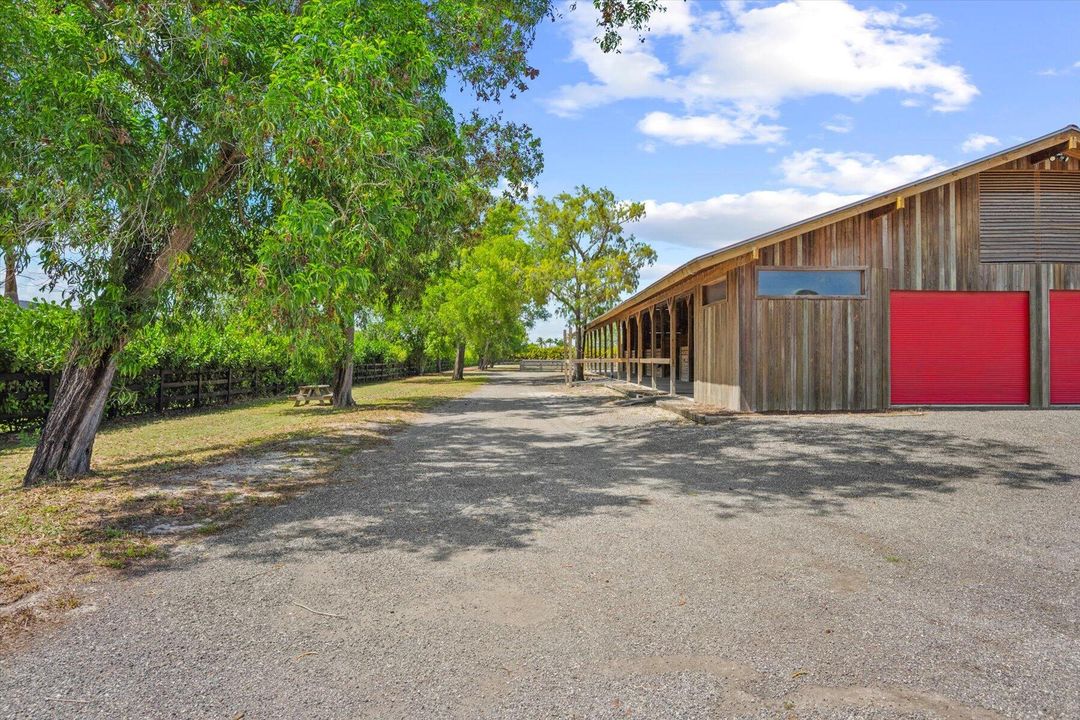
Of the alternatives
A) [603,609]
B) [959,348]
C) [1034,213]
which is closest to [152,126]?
[603,609]

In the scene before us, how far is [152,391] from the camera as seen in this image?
13.3m

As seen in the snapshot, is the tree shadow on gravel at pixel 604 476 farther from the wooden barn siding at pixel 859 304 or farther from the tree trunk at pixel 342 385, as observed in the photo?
the tree trunk at pixel 342 385

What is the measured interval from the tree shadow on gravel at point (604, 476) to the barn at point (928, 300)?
142 cm

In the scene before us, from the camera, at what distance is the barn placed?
1266 centimetres

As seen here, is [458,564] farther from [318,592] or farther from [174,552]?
[174,552]

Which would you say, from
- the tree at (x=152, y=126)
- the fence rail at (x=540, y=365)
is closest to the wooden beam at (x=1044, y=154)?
the tree at (x=152, y=126)

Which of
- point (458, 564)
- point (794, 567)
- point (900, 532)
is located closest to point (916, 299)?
point (900, 532)

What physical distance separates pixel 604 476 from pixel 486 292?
2293cm

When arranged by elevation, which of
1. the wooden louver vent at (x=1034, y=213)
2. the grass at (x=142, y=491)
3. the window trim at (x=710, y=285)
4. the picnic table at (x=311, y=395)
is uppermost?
the wooden louver vent at (x=1034, y=213)

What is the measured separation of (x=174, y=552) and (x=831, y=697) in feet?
13.7

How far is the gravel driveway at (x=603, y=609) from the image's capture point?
260 centimetres

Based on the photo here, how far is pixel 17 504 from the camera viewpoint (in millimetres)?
5820

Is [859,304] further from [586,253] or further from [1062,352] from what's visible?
[586,253]

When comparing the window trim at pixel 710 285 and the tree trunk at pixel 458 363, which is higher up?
the window trim at pixel 710 285
